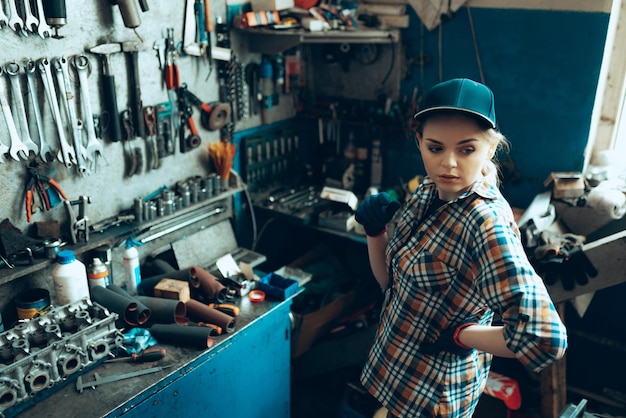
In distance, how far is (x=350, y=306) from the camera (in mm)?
2820

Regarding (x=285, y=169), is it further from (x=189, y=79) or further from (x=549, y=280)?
(x=549, y=280)

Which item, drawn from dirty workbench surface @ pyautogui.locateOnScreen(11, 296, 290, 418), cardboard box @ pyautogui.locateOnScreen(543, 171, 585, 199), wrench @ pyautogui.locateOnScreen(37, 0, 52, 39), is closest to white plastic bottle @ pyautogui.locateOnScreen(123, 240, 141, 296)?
dirty workbench surface @ pyautogui.locateOnScreen(11, 296, 290, 418)

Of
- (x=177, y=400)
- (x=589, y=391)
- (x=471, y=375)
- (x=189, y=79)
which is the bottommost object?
(x=589, y=391)

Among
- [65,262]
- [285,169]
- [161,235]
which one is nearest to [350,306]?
[285,169]

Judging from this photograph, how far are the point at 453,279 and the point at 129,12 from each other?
1444 millimetres

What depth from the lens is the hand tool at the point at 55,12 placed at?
1.71 meters

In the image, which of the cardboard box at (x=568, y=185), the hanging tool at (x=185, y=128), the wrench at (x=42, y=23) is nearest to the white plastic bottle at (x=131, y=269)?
the hanging tool at (x=185, y=128)

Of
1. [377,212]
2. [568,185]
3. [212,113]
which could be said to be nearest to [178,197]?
[212,113]

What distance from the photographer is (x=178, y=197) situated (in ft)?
7.63

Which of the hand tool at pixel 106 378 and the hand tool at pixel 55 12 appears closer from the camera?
the hand tool at pixel 106 378

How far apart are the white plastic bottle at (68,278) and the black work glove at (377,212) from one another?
0.94 m

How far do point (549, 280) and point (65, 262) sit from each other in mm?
1692

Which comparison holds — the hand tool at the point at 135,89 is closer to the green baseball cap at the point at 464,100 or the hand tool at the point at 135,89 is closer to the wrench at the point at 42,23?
the wrench at the point at 42,23

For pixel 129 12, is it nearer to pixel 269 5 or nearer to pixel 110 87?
pixel 110 87
